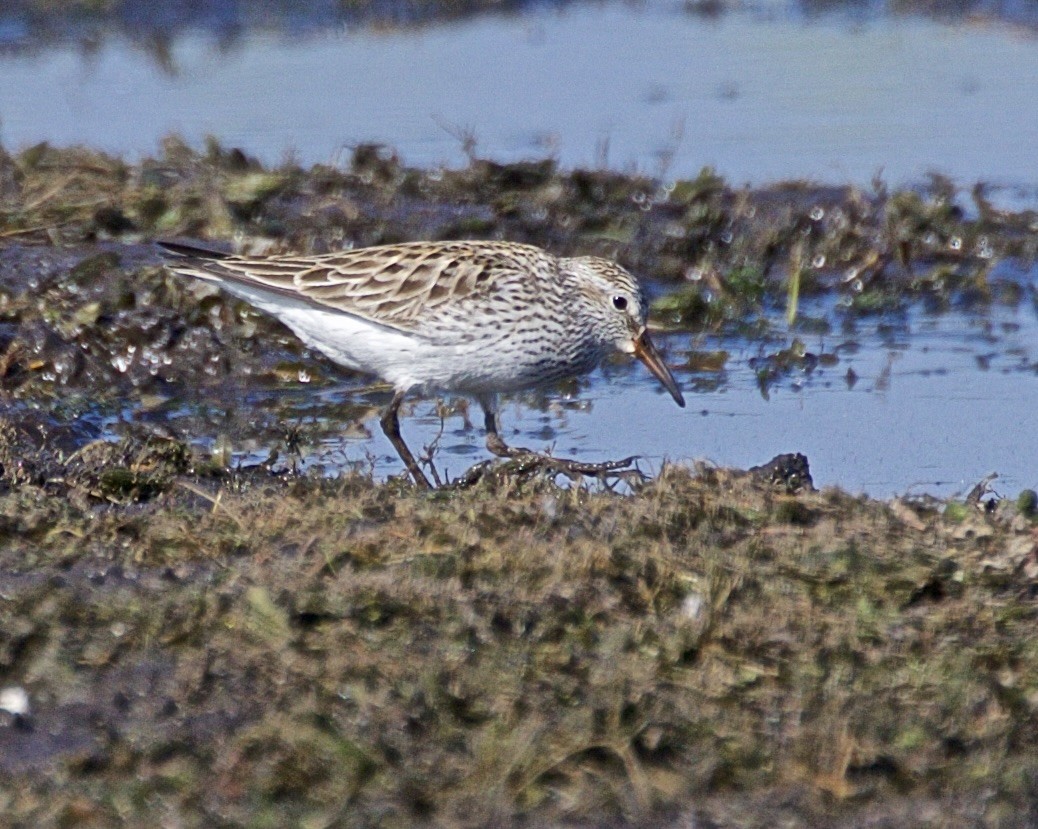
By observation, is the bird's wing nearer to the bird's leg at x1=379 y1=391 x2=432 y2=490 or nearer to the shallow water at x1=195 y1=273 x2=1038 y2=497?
the bird's leg at x1=379 y1=391 x2=432 y2=490

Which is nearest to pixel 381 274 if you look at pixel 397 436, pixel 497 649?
pixel 397 436

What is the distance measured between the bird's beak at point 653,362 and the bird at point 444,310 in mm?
156

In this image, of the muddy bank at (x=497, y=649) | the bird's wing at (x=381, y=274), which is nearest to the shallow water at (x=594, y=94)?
the bird's wing at (x=381, y=274)

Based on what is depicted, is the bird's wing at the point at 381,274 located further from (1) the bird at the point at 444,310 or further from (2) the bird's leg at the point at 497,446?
(2) the bird's leg at the point at 497,446

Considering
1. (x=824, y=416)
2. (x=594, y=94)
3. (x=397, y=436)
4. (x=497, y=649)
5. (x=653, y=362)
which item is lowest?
(x=594, y=94)

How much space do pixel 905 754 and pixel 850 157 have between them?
9259mm

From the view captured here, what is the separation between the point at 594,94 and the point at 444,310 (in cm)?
824

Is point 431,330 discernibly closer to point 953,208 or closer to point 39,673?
point 39,673

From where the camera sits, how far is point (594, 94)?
620 inches

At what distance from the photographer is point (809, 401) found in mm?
9250

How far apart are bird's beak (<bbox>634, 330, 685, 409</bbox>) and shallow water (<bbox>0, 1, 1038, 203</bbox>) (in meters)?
3.69

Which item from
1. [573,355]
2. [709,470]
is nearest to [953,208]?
[573,355]

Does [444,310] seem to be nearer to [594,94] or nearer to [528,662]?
[528,662]

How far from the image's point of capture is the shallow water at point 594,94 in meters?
13.4
